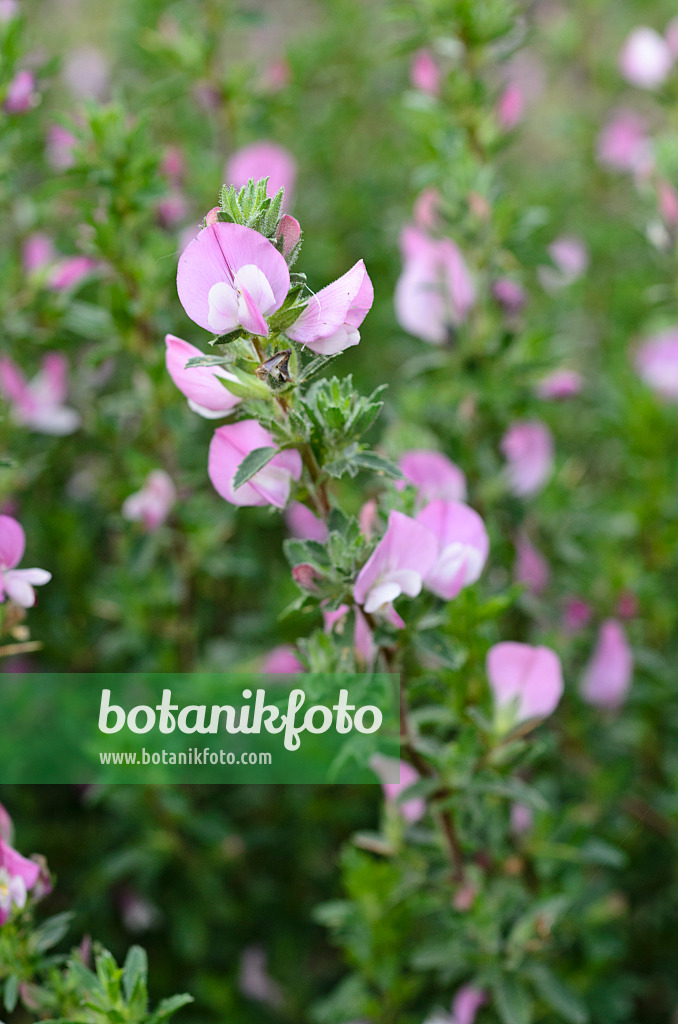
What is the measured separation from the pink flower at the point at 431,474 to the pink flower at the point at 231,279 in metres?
0.37

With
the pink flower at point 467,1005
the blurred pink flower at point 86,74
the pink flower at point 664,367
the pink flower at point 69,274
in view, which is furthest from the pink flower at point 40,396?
the blurred pink flower at point 86,74

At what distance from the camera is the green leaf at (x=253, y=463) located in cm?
54

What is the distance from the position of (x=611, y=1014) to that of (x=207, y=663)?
654 millimetres

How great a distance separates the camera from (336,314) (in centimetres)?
51

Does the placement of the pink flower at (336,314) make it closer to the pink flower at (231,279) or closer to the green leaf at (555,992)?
the pink flower at (231,279)

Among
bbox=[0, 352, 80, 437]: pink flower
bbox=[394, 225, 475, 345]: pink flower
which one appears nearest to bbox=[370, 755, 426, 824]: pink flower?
bbox=[394, 225, 475, 345]: pink flower

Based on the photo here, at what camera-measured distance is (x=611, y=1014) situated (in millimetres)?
1060

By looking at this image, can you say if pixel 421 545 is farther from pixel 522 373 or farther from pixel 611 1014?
pixel 611 1014

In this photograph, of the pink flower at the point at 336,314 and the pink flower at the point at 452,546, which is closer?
the pink flower at the point at 336,314

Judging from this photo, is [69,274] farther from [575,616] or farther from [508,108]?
[575,616]

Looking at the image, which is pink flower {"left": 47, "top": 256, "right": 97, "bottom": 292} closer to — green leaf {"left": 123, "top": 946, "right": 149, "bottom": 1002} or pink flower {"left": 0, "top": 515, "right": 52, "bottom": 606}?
pink flower {"left": 0, "top": 515, "right": 52, "bottom": 606}

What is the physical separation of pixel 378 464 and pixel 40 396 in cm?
82

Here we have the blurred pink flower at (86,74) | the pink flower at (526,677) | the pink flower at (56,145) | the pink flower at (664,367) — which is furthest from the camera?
the blurred pink flower at (86,74)

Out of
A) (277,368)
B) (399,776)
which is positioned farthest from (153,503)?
(277,368)
